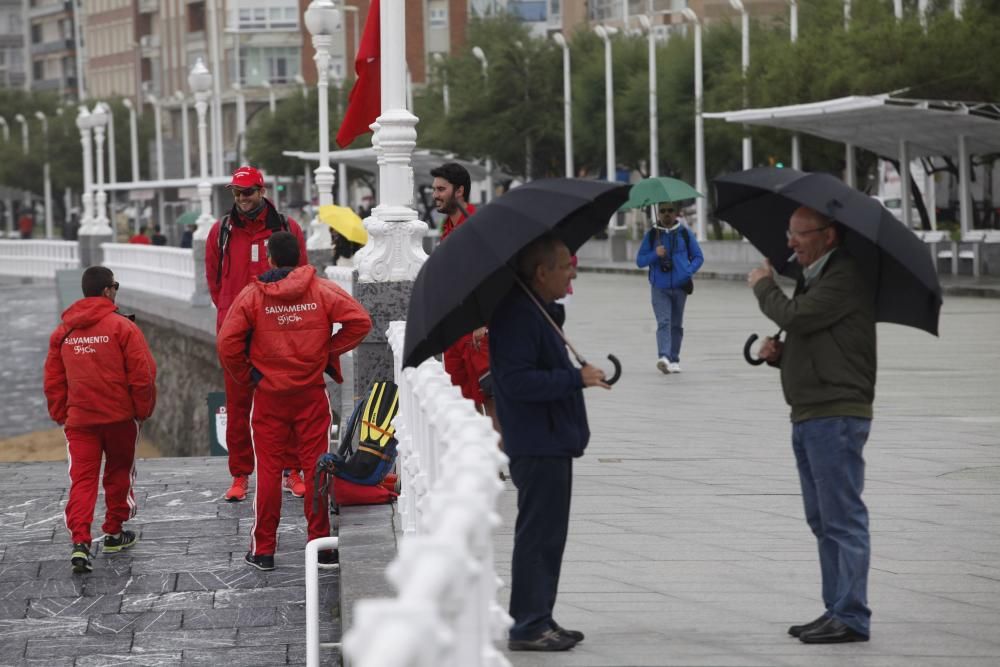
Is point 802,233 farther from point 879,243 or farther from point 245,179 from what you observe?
point 245,179

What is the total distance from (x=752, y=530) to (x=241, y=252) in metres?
4.20

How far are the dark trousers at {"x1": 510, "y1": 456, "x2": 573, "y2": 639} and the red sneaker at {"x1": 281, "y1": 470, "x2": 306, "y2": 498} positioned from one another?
5619 millimetres

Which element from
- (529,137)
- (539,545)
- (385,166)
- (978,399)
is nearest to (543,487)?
(539,545)

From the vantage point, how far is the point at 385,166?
36.4ft

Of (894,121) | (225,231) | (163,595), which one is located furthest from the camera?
(894,121)

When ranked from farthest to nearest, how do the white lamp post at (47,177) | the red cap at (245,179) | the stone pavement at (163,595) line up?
the white lamp post at (47,177) → the red cap at (245,179) → the stone pavement at (163,595)

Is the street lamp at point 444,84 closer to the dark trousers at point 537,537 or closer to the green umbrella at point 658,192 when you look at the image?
the green umbrella at point 658,192

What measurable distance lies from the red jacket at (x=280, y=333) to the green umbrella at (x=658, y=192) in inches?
300

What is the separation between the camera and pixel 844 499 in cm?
628

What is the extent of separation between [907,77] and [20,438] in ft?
59.3

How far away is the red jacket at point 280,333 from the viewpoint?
31.4 feet

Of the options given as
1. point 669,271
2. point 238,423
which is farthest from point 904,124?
point 238,423

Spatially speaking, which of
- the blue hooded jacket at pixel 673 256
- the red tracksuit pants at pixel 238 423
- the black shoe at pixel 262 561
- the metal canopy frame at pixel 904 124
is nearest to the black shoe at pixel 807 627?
the black shoe at pixel 262 561

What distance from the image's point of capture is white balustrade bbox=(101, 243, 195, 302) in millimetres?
28797
